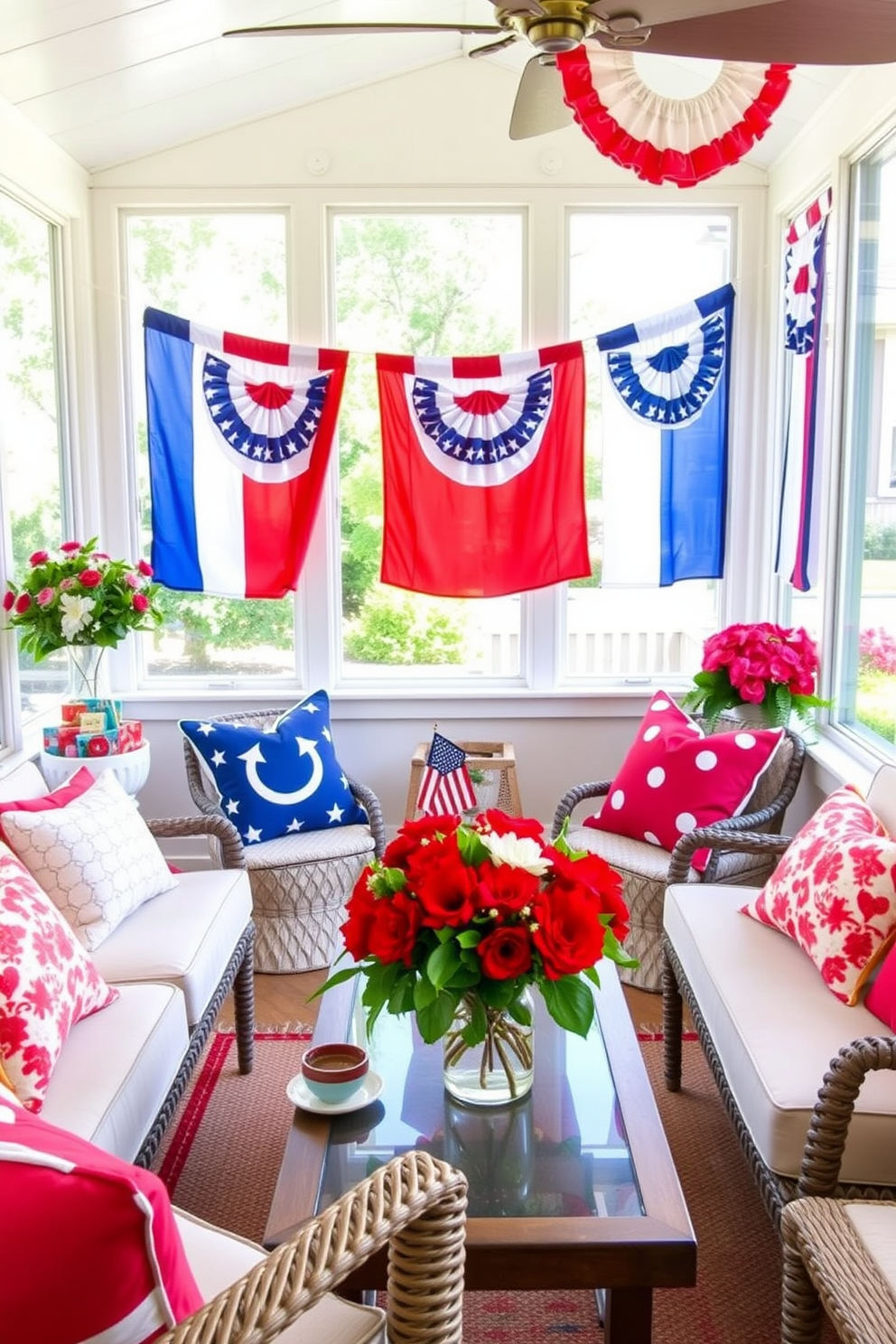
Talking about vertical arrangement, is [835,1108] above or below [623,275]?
below

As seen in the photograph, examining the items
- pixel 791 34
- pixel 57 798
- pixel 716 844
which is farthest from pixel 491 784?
pixel 791 34

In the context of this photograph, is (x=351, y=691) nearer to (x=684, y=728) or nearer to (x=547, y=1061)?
(x=684, y=728)

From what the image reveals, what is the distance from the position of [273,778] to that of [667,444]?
1.88 meters

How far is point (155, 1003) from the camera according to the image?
7.67 ft

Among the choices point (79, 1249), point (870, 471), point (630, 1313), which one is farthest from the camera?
point (870, 471)

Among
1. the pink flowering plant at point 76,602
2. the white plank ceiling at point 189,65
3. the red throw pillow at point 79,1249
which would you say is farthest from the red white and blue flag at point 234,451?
the red throw pillow at point 79,1249

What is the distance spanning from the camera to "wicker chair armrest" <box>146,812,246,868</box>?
3.15 meters

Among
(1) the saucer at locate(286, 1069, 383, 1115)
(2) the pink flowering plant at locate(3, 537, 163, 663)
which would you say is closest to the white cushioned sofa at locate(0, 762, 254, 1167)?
(1) the saucer at locate(286, 1069, 383, 1115)

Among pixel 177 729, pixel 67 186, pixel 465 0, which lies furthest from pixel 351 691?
pixel 465 0

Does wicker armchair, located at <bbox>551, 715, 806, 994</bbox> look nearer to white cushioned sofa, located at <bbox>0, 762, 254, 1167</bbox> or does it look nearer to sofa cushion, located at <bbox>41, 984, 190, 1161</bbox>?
white cushioned sofa, located at <bbox>0, 762, 254, 1167</bbox>

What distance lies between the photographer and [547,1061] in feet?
7.21

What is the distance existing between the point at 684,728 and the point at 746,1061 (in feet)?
5.13

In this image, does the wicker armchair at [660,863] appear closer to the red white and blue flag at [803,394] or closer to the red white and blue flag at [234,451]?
the red white and blue flag at [803,394]

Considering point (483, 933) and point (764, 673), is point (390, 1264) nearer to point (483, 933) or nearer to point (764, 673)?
point (483, 933)
